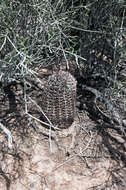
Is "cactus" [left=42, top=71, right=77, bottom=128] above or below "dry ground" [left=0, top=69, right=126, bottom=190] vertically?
above

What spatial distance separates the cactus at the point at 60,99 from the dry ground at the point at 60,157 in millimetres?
157

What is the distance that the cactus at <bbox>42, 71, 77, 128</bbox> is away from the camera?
8.29ft

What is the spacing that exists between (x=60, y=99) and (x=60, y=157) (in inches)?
21.1

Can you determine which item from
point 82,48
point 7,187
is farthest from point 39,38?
point 7,187

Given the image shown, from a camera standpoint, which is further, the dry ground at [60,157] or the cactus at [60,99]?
the cactus at [60,99]

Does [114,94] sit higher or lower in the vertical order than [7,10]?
lower

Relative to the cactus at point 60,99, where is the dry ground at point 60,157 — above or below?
below

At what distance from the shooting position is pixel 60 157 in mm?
2389

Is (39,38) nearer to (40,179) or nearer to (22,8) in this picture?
(22,8)

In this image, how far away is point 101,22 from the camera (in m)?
2.88

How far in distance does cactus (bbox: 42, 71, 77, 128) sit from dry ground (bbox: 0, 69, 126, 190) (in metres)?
0.16

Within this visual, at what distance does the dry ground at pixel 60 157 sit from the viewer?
2166 mm

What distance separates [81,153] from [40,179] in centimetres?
46

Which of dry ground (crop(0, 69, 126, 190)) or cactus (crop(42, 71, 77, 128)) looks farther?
cactus (crop(42, 71, 77, 128))
